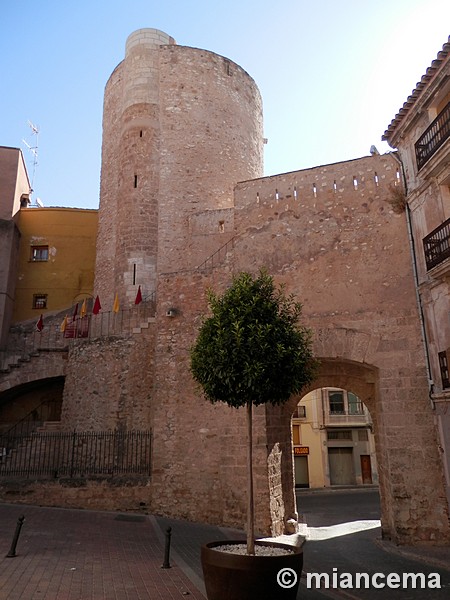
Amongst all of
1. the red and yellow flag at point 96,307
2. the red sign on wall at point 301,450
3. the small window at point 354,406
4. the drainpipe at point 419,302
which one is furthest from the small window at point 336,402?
the drainpipe at point 419,302

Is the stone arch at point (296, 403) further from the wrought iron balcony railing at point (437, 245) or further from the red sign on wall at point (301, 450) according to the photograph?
the red sign on wall at point (301, 450)

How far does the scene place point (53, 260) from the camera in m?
24.6

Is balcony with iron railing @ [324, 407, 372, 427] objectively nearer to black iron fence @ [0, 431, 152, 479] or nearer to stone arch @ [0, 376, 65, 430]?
black iron fence @ [0, 431, 152, 479]

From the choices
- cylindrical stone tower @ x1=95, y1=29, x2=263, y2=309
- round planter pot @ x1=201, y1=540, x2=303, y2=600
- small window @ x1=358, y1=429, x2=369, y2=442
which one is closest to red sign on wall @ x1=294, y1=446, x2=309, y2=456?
small window @ x1=358, y1=429, x2=369, y2=442

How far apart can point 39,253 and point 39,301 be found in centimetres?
263

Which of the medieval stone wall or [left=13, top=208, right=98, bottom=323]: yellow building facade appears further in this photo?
[left=13, top=208, right=98, bottom=323]: yellow building facade

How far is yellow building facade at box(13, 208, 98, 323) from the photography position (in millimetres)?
24125

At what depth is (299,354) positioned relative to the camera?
791 centimetres

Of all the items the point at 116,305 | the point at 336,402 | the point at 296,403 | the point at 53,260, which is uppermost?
the point at 53,260

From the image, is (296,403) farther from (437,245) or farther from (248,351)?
(248,351)

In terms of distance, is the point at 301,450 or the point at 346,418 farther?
the point at 346,418

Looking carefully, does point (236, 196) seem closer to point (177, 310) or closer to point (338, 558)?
point (177, 310)

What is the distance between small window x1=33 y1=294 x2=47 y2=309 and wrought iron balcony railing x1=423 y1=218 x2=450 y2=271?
18819 millimetres

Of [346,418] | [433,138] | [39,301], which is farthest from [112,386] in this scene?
[346,418]
